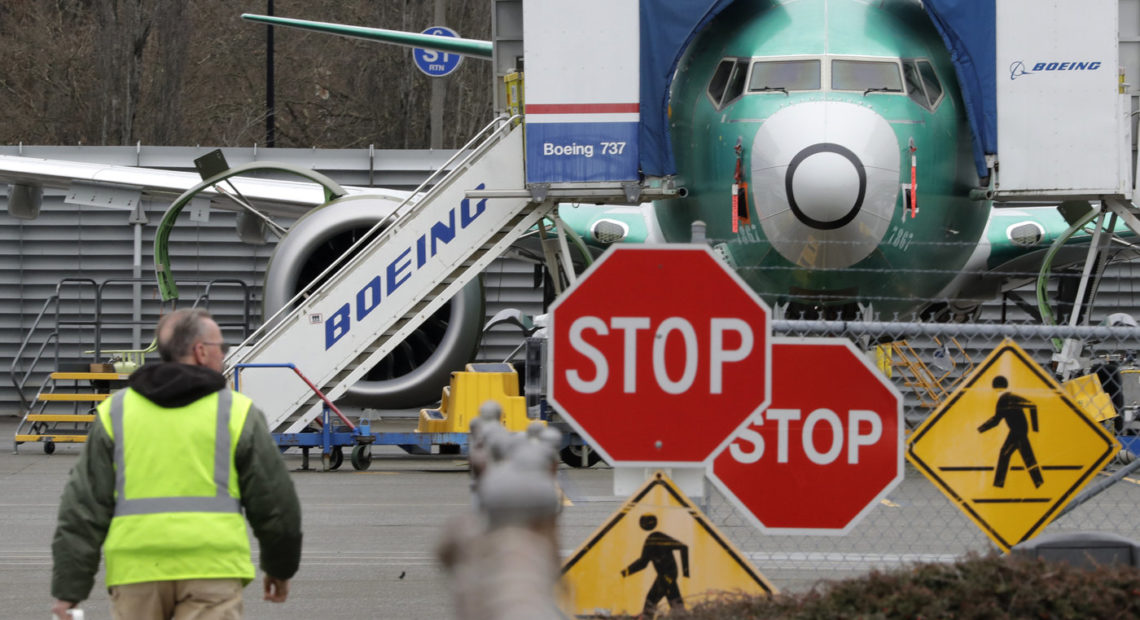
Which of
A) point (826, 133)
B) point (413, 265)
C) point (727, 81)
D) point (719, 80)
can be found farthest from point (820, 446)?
point (413, 265)

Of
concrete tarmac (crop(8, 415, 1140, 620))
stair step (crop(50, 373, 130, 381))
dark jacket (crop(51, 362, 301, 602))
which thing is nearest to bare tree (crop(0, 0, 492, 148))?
stair step (crop(50, 373, 130, 381))

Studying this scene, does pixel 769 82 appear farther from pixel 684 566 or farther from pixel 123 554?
pixel 123 554

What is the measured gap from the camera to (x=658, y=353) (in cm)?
575

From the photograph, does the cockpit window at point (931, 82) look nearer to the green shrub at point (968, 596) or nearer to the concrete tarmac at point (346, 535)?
the concrete tarmac at point (346, 535)

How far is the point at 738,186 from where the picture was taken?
12641 millimetres

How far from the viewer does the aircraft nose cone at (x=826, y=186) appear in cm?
1162

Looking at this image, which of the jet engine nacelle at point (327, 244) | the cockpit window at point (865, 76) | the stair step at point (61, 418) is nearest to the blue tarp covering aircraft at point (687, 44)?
the cockpit window at point (865, 76)

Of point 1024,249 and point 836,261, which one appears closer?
point 836,261

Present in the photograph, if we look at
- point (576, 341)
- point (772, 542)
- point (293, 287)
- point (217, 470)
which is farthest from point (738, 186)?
point (217, 470)

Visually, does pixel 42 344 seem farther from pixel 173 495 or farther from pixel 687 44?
pixel 173 495

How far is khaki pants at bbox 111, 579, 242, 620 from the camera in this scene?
5.03 meters

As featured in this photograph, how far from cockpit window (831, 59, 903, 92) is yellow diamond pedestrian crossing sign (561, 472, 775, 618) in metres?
7.55

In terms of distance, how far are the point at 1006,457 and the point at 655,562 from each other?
166 cm

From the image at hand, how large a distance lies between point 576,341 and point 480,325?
10732 millimetres
